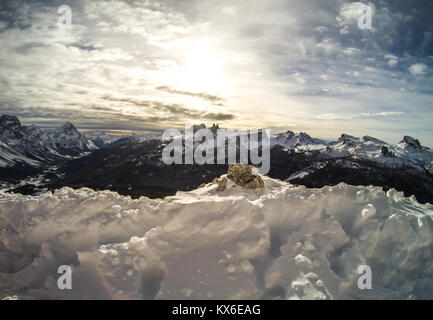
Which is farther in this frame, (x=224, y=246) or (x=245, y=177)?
(x=245, y=177)

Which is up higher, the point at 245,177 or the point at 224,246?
the point at 245,177

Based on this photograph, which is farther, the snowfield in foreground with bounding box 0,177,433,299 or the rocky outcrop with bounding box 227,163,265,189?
the rocky outcrop with bounding box 227,163,265,189

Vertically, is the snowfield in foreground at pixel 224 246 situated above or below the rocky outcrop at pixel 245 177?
below

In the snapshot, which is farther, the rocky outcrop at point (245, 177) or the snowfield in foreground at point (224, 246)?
the rocky outcrop at point (245, 177)

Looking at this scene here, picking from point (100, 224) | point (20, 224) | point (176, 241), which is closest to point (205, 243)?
point (176, 241)

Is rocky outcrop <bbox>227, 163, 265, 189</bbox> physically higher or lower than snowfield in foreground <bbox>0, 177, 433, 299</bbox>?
higher

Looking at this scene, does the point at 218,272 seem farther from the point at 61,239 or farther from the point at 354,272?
the point at 61,239

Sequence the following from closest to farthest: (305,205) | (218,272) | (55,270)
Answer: (218,272) → (55,270) → (305,205)
